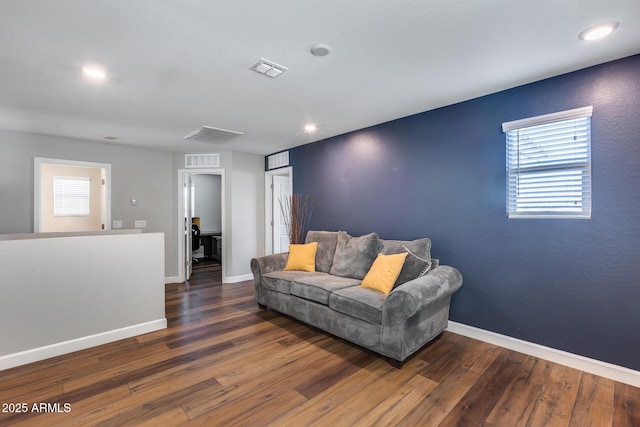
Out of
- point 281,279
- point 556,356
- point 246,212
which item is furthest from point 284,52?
point 246,212

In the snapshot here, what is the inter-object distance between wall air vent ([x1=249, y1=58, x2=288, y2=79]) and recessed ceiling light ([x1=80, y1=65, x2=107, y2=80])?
125cm

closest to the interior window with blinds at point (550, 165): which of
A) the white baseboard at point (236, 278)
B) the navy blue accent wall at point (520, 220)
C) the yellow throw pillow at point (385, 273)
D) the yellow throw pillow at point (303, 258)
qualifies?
the navy blue accent wall at point (520, 220)

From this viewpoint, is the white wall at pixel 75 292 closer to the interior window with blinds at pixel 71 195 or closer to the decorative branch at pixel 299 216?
the decorative branch at pixel 299 216

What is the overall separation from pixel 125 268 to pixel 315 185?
114 inches

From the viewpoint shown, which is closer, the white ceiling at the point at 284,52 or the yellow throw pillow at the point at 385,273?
the white ceiling at the point at 284,52

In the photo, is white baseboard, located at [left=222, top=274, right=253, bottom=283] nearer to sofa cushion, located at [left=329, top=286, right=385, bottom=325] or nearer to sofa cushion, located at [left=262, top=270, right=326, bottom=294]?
sofa cushion, located at [left=262, top=270, right=326, bottom=294]

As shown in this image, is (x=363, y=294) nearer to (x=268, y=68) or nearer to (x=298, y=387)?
(x=298, y=387)

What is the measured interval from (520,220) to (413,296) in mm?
1356

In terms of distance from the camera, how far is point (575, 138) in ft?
7.91

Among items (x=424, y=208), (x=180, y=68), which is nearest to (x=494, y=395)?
(x=424, y=208)

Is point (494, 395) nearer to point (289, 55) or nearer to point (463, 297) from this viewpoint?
point (463, 297)

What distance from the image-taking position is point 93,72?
2367mm

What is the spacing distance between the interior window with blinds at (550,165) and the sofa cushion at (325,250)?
2.07 meters

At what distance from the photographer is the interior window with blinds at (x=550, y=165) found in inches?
93.6
